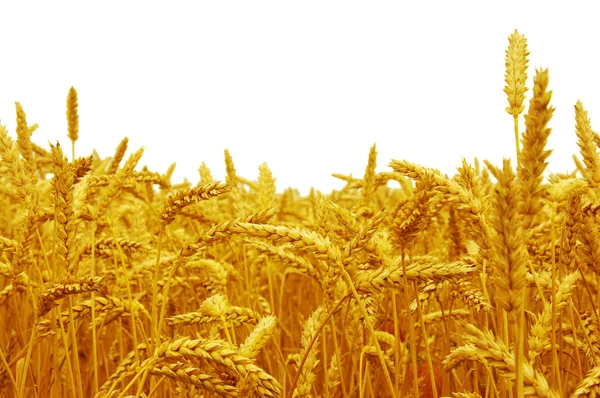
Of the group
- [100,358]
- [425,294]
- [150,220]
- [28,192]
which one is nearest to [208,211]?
[100,358]

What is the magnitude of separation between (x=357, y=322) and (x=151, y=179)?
1160mm

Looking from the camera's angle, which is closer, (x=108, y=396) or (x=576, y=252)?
(x=108, y=396)

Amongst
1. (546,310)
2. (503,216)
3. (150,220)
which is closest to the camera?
(503,216)

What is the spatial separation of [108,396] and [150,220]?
3.73 m

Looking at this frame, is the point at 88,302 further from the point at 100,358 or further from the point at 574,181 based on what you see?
the point at 574,181

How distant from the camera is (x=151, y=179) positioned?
7.70 ft

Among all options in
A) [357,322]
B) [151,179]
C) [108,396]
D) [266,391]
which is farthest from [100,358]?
[266,391]

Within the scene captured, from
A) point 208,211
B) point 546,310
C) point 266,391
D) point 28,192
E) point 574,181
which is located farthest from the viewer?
point 208,211

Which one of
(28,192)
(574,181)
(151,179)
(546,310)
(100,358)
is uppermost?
(151,179)

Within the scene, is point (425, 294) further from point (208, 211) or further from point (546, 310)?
point (208, 211)

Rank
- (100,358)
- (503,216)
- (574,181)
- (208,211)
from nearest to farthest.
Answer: (503,216) → (574,181) → (100,358) → (208,211)

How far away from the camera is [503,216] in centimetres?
71

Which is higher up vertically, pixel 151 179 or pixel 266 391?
pixel 151 179

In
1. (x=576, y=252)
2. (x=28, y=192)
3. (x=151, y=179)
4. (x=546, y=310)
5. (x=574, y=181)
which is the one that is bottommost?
(x=546, y=310)
